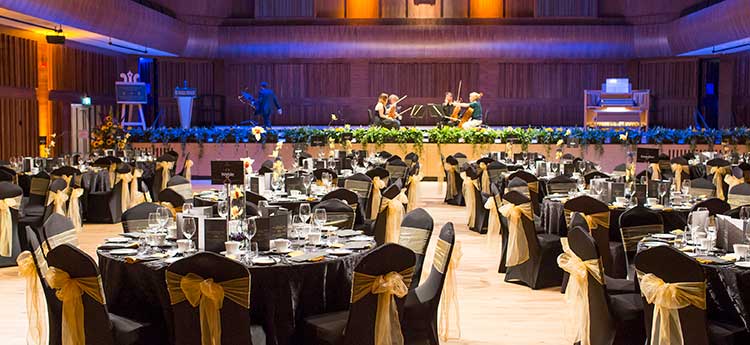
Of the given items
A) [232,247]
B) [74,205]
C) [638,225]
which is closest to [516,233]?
[638,225]

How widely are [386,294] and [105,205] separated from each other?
8241 millimetres

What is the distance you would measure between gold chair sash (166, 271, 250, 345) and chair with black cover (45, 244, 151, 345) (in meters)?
0.42

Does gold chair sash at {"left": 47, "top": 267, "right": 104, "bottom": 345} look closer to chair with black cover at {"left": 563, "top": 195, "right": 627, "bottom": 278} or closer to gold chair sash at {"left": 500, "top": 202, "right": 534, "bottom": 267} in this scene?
chair with black cover at {"left": 563, "top": 195, "right": 627, "bottom": 278}

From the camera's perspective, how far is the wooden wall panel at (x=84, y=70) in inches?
682

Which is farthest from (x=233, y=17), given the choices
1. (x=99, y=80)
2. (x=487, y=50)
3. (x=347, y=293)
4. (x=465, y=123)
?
(x=347, y=293)

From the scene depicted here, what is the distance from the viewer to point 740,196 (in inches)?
286

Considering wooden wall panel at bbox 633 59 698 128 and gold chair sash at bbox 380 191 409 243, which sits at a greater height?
wooden wall panel at bbox 633 59 698 128

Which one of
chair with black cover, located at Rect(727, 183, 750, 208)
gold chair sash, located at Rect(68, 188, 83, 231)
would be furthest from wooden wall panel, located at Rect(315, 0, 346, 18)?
chair with black cover, located at Rect(727, 183, 750, 208)

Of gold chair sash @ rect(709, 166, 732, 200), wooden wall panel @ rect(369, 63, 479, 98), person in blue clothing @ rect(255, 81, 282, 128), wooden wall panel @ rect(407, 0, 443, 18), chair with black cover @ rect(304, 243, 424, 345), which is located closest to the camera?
chair with black cover @ rect(304, 243, 424, 345)

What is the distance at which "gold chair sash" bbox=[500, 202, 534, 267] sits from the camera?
24.2 feet

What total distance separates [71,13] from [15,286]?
7813mm

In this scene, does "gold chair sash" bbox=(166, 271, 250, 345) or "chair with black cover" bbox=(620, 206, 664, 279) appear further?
"chair with black cover" bbox=(620, 206, 664, 279)

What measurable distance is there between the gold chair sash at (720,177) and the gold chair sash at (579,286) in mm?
5758

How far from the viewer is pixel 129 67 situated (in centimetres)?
2133
